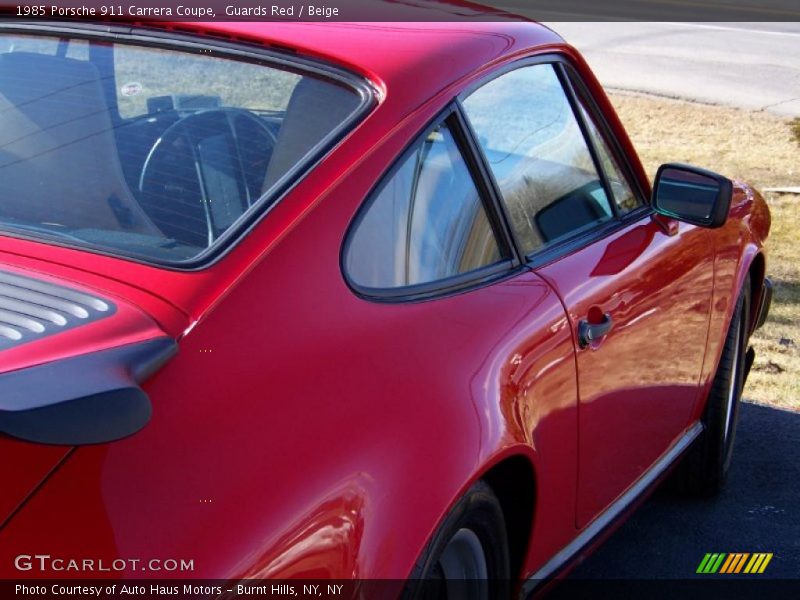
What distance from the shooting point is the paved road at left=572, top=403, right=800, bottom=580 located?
4.04 m

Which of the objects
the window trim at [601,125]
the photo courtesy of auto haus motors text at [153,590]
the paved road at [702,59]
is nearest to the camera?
the photo courtesy of auto haus motors text at [153,590]

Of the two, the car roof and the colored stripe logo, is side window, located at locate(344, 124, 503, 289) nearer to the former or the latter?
the car roof

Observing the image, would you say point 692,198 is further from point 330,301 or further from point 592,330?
point 330,301

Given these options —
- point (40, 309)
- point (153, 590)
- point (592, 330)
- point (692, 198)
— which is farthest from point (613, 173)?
point (153, 590)

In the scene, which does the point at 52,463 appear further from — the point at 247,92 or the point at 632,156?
the point at 632,156

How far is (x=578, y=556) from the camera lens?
3.19 meters

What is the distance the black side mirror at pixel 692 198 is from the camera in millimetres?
3689

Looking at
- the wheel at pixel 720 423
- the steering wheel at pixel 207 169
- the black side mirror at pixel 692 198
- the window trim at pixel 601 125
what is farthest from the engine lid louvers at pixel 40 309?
the wheel at pixel 720 423

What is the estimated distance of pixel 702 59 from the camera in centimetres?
1514

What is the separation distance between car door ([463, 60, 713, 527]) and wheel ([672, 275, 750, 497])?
473mm

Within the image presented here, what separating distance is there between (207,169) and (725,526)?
8.57 ft

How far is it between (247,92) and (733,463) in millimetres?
2965

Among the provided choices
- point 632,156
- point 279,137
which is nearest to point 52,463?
point 279,137

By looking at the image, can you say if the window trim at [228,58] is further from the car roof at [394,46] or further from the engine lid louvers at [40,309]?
the engine lid louvers at [40,309]
